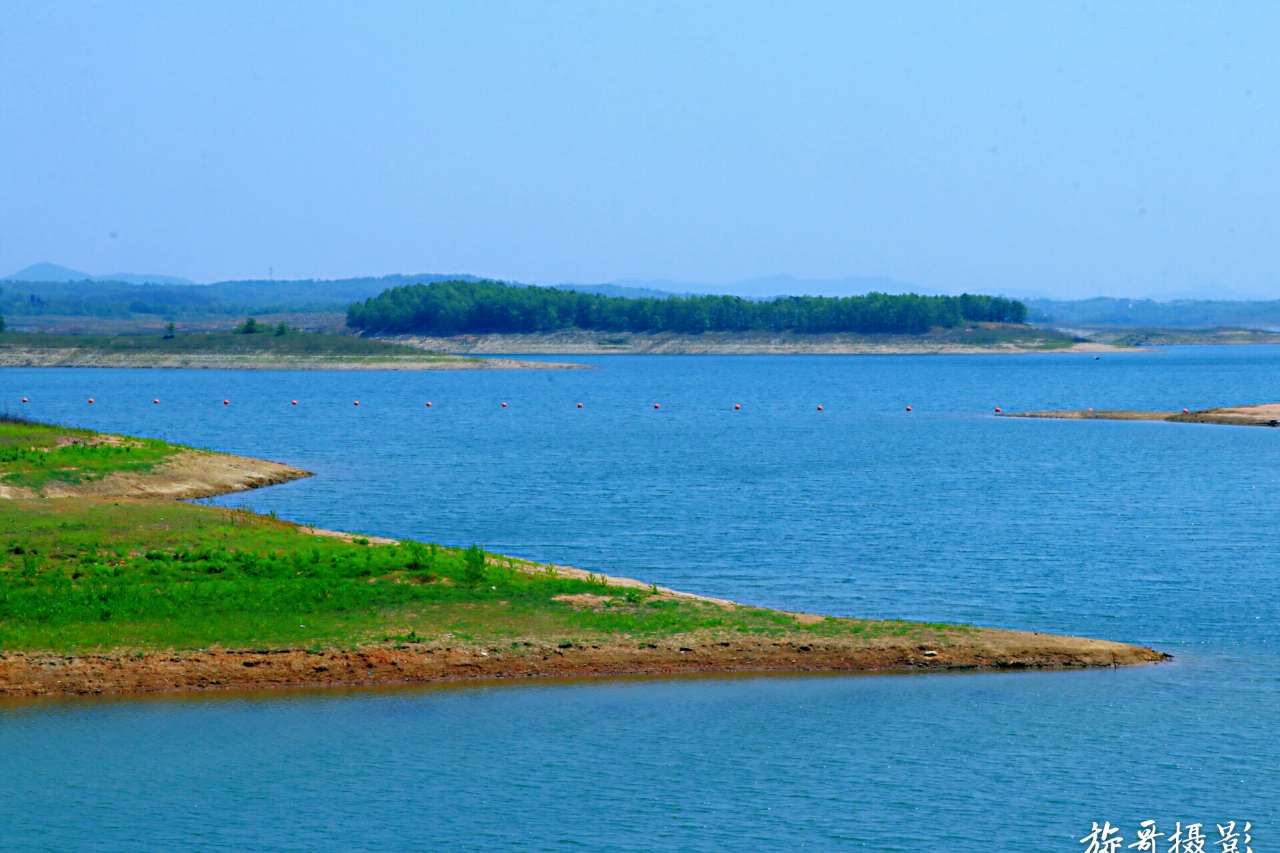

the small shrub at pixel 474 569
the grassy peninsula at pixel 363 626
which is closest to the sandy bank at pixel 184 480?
the grassy peninsula at pixel 363 626

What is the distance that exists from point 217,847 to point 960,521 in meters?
40.8

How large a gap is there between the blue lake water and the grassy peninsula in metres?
1.08

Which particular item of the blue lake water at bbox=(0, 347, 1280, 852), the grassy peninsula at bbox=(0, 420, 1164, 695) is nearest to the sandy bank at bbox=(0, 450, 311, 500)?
the blue lake water at bbox=(0, 347, 1280, 852)

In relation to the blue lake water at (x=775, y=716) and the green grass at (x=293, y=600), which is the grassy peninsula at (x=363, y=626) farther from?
the blue lake water at (x=775, y=716)

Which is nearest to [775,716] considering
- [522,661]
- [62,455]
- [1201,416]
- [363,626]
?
[522,661]

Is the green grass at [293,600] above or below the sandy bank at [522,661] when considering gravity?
above

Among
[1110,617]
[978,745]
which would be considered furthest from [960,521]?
[978,745]

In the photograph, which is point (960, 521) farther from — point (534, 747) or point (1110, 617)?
point (534, 747)

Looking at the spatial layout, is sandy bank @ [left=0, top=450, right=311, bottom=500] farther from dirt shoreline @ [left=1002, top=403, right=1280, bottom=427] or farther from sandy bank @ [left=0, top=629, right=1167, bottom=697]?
dirt shoreline @ [left=1002, top=403, right=1280, bottom=427]

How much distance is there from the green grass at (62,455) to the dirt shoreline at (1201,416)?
79489 mm

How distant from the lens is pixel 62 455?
6341 centimetres

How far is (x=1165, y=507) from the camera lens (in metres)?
65.8

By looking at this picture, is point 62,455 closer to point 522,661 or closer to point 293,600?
point 293,600

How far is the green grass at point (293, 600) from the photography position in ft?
120
